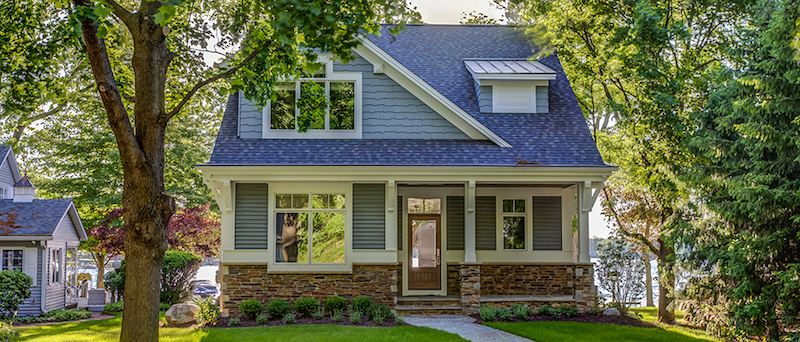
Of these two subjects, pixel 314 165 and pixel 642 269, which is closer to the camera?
pixel 314 165

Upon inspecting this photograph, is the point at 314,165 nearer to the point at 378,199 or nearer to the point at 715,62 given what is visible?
the point at 378,199

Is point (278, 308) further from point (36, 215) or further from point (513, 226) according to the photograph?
point (36, 215)

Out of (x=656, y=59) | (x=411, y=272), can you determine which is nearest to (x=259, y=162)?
(x=411, y=272)

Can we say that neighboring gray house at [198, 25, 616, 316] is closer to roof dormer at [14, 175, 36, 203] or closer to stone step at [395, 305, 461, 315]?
stone step at [395, 305, 461, 315]

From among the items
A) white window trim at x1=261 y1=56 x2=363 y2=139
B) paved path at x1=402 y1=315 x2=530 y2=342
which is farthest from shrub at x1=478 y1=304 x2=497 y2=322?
white window trim at x1=261 y1=56 x2=363 y2=139

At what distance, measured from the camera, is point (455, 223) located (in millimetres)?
14352

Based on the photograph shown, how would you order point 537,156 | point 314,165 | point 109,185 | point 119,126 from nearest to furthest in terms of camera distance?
point 119,126
point 314,165
point 537,156
point 109,185

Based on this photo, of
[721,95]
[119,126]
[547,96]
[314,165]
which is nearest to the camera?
[119,126]

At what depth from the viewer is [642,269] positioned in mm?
13969

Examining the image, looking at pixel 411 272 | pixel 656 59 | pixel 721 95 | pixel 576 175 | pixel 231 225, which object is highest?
pixel 656 59

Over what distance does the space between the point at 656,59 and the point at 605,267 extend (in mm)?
5149

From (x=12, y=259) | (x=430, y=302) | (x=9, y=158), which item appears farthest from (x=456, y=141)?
(x=9, y=158)

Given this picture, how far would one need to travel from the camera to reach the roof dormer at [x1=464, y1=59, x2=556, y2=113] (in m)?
14.6

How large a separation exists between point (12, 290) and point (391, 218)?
1091 cm
